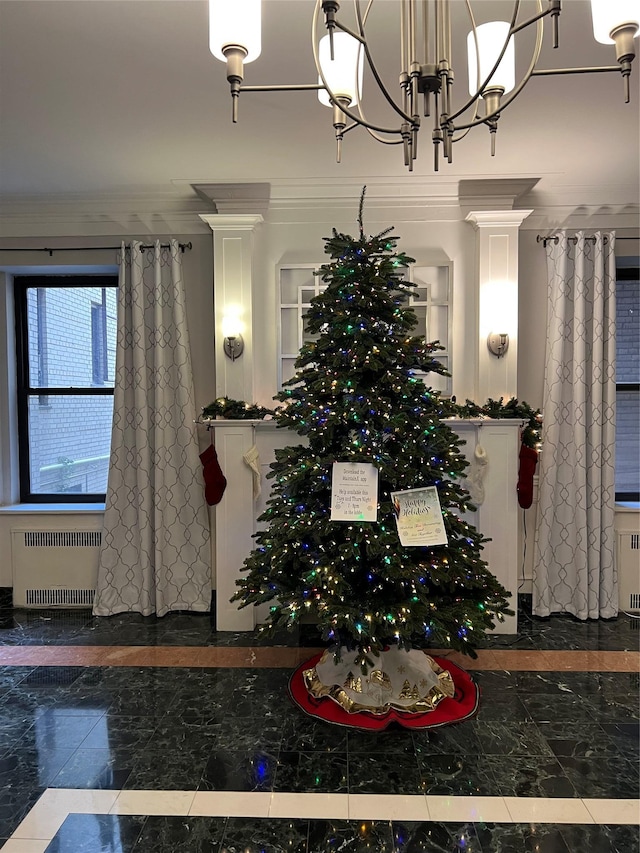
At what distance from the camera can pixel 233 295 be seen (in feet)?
10.9

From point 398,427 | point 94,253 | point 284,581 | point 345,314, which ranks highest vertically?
point 94,253

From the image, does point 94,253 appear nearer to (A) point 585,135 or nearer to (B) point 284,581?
(B) point 284,581

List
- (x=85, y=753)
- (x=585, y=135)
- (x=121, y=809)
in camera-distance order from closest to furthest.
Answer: (x=121, y=809), (x=85, y=753), (x=585, y=135)

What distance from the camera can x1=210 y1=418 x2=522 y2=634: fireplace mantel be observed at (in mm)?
3193

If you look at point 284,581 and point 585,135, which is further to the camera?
point 585,135

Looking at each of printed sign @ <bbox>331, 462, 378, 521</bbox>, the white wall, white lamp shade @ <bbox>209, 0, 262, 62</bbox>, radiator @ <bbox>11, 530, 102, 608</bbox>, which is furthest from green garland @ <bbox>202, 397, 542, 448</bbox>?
white lamp shade @ <bbox>209, 0, 262, 62</bbox>

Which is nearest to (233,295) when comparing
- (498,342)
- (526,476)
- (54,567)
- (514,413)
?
(498,342)

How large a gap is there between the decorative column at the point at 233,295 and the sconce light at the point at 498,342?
4.93 feet

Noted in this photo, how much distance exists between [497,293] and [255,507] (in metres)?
2.01

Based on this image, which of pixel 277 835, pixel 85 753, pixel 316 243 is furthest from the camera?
pixel 316 243

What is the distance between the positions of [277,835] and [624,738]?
1.50m

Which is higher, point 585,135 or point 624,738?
point 585,135

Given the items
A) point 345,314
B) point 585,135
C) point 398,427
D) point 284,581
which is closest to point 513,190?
point 585,135

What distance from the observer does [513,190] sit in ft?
10.5
